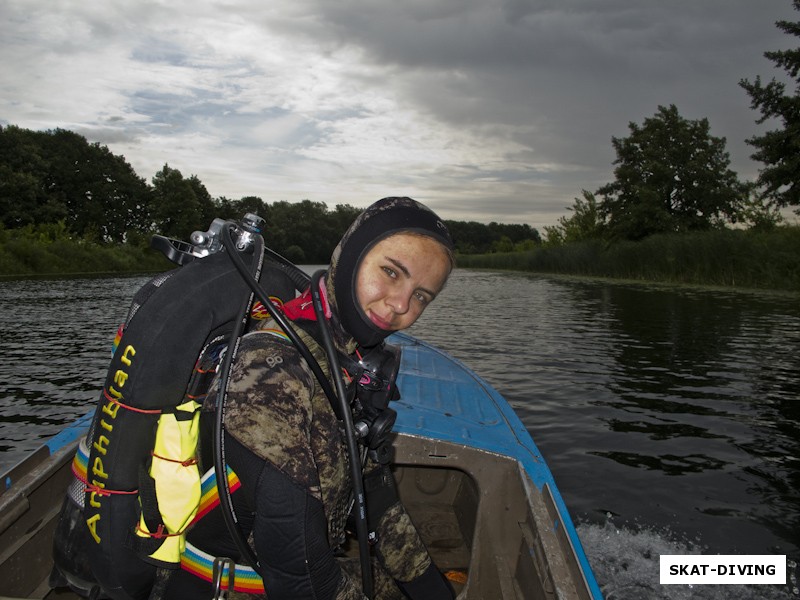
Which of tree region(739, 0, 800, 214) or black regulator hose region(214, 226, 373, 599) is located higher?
tree region(739, 0, 800, 214)

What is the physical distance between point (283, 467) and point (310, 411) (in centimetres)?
20

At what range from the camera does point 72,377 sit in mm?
11742

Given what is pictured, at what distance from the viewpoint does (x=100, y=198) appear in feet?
238

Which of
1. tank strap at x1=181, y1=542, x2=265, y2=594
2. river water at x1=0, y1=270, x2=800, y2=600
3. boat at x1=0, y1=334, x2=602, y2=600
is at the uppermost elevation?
tank strap at x1=181, y1=542, x2=265, y2=594

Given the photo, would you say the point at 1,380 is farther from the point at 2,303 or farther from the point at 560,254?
the point at 560,254

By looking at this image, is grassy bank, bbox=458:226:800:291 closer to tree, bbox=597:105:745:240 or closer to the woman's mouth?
tree, bbox=597:105:745:240

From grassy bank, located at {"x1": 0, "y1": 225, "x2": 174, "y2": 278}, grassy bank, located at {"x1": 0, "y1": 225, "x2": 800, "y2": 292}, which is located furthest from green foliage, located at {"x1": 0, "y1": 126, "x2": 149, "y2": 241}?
grassy bank, located at {"x1": 0, "y1": 225, "x2": 174, "y2": 278}

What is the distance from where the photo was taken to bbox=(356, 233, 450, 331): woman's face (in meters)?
2.10

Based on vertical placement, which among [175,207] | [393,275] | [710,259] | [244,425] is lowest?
[244,425]

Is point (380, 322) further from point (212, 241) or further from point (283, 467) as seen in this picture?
point (212, 241)

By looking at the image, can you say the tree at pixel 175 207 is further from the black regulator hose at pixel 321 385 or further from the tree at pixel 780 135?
the black regulator hose at pixel 321 385

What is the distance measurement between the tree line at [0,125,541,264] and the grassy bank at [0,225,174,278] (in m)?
4.10

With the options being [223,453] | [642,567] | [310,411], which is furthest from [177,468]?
[642,567]

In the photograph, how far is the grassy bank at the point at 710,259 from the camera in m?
27.8
